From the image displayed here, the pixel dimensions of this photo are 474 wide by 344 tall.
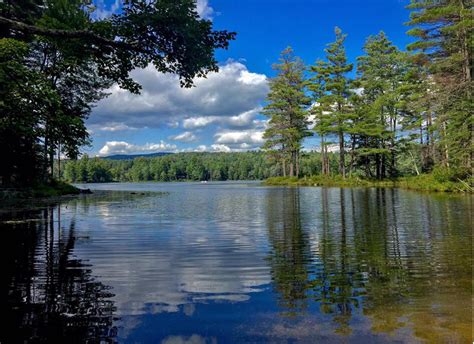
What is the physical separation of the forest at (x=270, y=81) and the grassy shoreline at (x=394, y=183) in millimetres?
1252

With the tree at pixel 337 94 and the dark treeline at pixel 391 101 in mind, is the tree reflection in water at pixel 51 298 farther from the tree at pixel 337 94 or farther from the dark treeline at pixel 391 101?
the tree at pixel 337 94

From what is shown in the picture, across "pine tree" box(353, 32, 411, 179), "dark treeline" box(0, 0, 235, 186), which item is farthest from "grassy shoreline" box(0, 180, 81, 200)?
"pine tree" box(353, 32, 411, 179)

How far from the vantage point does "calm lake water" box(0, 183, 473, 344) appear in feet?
14.7

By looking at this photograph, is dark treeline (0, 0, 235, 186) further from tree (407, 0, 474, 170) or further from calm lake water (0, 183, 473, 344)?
tree (407, 0, 474, 170)

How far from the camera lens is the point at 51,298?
563 cm

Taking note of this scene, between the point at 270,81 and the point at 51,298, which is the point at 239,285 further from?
the point at 270,81

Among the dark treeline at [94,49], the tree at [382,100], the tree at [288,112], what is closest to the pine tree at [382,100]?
the tree at [382,100]

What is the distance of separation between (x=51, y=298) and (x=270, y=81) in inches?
2385

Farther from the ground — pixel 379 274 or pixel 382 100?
pixel 382 100

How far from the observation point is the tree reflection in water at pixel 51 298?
14.5ft

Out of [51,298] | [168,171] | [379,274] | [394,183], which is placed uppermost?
[168,171]

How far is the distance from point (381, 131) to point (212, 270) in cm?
4380

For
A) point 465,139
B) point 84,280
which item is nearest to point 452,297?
point 84,280

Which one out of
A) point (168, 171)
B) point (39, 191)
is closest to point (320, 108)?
point (39, 191)
